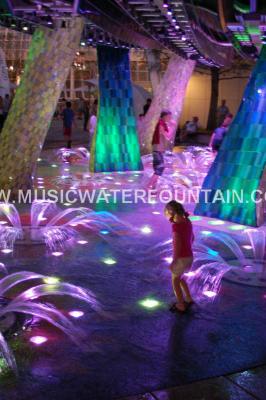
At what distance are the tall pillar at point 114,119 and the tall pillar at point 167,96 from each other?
3795 mm

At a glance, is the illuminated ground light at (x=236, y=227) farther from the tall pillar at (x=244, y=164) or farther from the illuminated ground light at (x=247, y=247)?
the illuminated ground light at (x=247, y=247)

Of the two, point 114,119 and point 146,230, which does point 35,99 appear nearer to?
point 146,230

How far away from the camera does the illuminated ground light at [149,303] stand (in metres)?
5.42

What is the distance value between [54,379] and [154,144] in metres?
8.39

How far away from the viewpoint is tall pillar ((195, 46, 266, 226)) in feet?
29.3

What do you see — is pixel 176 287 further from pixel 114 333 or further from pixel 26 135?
pixel 26 135

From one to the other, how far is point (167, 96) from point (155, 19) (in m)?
8.51

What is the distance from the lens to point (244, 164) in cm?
914

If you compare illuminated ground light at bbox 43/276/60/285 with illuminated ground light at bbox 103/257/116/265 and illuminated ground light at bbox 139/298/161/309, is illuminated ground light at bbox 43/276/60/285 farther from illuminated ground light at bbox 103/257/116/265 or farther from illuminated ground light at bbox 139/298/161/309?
illuminated ground light at bbox 139/298/161/309

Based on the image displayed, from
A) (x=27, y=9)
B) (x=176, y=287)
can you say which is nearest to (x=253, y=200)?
(x=176, y=287)

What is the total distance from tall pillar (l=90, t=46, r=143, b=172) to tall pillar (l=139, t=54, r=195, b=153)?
379 centimetres

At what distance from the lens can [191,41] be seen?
1380 centimetres

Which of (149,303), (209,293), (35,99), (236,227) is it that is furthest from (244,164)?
(149,303)

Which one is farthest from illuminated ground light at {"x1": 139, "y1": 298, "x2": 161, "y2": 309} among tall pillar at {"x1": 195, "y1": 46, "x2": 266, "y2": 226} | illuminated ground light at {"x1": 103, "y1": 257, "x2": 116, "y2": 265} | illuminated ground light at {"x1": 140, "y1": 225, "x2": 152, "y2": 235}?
tall pillar at {"x1": 195, "y1": 46, "x2": 266, "y2": 226}
